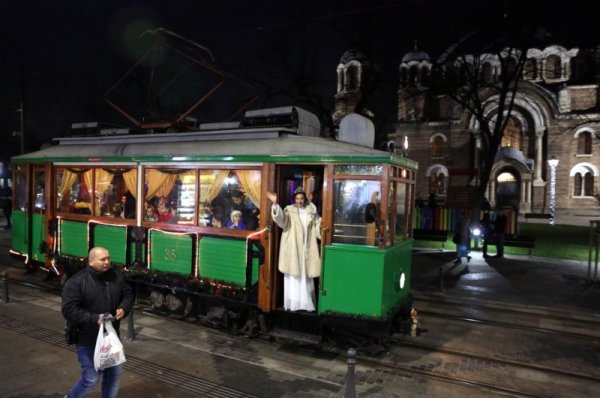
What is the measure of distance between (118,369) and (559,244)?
71.8ft

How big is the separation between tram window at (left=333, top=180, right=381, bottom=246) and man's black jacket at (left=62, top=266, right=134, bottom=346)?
129 inches

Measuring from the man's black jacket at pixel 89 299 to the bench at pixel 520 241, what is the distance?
52.7ft

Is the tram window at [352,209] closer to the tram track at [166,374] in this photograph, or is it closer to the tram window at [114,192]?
the tram track at [166,374]

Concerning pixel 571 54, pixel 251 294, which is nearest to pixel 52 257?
pixel 251 294

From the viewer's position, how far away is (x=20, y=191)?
1139 cm

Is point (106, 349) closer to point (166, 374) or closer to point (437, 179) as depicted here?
point (166, 374)

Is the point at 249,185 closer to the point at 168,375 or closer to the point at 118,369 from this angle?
the point at 168,375

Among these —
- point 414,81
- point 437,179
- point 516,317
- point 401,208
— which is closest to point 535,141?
point 437,179

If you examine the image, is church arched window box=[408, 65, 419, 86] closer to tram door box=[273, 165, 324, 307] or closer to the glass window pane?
tram door box=[273, 165, 324, 307]

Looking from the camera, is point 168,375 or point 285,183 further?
point 285,183

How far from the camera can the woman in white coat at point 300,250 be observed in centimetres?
677

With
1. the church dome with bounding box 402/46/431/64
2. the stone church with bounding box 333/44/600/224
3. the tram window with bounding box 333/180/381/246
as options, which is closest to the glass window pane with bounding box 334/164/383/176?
the tram window with bounding box 333/180/381/246

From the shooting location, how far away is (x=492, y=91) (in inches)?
1476

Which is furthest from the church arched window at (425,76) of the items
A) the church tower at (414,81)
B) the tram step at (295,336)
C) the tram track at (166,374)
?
the tram track at (166,374)
